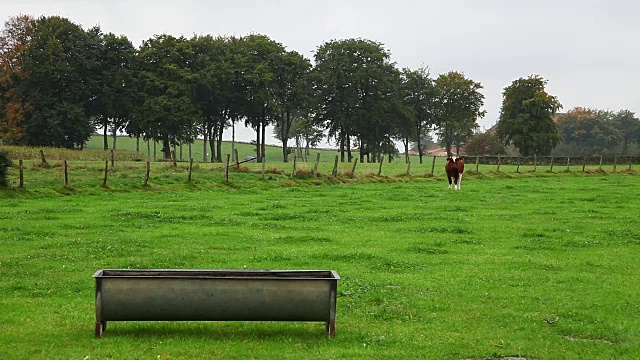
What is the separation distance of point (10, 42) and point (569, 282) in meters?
80.5

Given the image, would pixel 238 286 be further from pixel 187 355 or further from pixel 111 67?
pixel 111 67

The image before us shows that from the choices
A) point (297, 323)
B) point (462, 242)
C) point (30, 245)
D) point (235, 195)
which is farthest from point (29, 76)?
point (297, 323)

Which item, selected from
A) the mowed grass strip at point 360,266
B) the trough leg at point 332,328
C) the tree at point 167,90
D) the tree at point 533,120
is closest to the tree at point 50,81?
the tree at point 167,90

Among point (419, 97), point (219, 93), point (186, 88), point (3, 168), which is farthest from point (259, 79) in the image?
point (3, 168)

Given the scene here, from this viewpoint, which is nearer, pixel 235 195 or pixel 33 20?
pixel 235 195

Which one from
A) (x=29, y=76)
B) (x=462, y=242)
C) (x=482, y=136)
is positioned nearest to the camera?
(x=462, y=242)

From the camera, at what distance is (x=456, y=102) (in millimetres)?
112625

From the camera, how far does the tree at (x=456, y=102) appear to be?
11112 centimetres

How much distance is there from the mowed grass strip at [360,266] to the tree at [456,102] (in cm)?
7911

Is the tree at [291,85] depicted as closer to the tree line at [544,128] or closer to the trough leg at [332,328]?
the tree line at [544,128]

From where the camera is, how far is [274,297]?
30.0 feet

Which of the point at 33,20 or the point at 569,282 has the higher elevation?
the point at 33,20

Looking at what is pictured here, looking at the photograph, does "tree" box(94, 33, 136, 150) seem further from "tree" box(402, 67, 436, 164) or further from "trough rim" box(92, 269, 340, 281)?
"trough rim" box(92, 269, 340, 281)

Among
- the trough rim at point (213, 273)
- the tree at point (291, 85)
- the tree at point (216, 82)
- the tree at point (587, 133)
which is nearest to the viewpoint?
the trough rim at point (213, 273)
